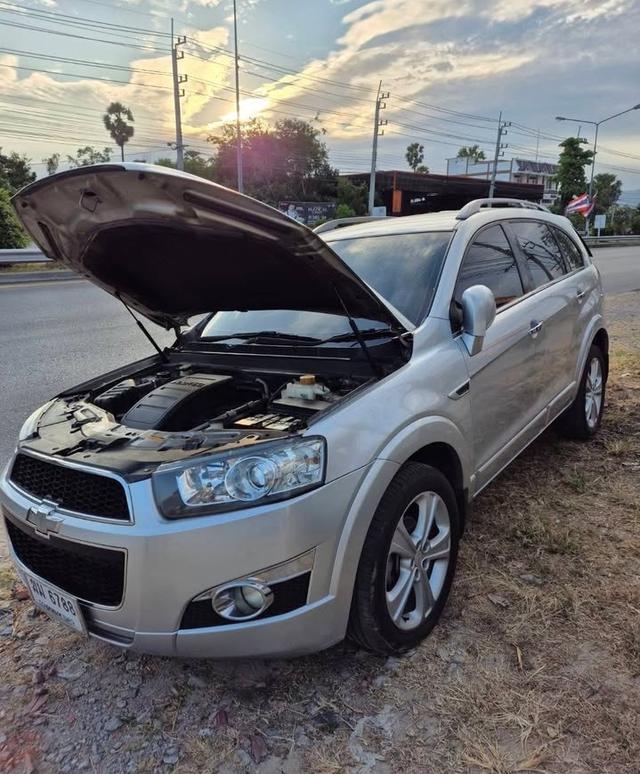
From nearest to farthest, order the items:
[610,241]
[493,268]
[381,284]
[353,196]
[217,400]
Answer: [217,400] < [381,284] < [493,268] < [610,241] < [353,196]

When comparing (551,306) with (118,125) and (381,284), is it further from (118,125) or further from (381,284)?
(118,125)

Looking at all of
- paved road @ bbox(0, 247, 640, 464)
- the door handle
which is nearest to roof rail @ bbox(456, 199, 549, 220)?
the door handle

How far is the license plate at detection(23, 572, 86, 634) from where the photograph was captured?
2.08 metres

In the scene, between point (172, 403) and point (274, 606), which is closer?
point (274, 606)

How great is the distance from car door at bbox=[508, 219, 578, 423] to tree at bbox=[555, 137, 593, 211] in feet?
156

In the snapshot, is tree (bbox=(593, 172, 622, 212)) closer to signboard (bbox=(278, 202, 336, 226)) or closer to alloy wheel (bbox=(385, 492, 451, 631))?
signboard (bbox=(278, 202, 336, 226))

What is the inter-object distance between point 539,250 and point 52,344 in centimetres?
652

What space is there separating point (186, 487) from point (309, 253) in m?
1.02

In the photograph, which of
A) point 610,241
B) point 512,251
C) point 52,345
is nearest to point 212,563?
point 512,251

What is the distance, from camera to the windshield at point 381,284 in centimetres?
296

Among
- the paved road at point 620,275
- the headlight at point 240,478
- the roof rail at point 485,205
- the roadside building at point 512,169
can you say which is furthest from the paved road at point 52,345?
the roadside building at point 512,169

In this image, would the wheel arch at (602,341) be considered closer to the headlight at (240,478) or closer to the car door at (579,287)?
the car door at (579,287)

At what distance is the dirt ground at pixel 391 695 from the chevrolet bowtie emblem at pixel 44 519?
2.32 feet

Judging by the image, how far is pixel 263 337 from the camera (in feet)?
10.4
